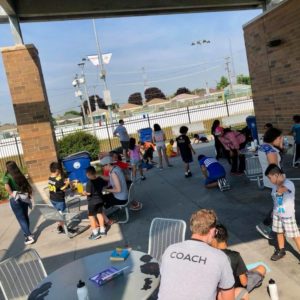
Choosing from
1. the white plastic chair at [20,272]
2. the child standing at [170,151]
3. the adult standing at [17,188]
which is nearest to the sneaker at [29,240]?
the adult standing at [17,188]

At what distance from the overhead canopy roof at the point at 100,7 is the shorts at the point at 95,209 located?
213 inches

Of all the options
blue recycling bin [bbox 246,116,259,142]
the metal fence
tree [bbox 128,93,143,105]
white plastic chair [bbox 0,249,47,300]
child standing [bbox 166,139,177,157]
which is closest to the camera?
white plastic chair [bbox 0,249,47,300]

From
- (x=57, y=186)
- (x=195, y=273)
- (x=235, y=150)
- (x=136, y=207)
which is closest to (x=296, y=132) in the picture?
(x=235, y=150)

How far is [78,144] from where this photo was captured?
712 inches

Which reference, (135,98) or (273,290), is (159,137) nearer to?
(273,290)

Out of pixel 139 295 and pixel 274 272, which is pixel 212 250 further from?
pixel 274 272

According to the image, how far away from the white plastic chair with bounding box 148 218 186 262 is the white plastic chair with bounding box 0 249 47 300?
130 centimetres

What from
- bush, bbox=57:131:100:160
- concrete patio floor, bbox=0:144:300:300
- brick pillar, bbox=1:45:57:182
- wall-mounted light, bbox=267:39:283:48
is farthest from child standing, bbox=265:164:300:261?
bush, bbox=57:131:100:160

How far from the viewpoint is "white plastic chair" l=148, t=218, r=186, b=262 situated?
4406mm

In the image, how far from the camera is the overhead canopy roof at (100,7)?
10031 millimetres

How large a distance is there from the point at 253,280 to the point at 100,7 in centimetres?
881

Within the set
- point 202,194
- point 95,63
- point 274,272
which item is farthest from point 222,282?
point 95,63

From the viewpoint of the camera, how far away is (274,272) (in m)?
4.48

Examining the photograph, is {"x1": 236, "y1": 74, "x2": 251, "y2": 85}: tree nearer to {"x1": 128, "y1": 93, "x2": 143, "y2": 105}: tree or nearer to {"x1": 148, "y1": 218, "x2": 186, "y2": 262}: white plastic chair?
{"x1": 128, "y1": 93, "x2": 143, "y2": 105}: tree
